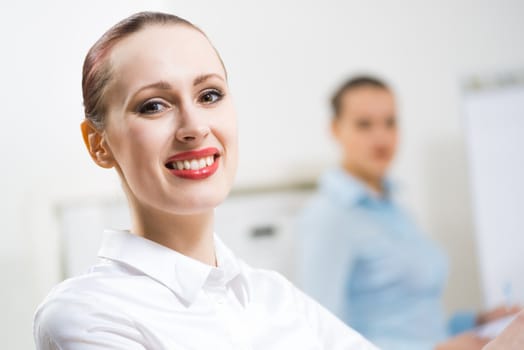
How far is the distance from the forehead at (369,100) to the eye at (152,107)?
167cm

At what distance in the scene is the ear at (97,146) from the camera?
67 centimetres

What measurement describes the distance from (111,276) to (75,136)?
1.34 feet

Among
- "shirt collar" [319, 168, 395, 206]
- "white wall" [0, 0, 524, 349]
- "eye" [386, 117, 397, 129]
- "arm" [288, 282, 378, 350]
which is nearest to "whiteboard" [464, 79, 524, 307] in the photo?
"white wall" [0, 0, 524, 349]

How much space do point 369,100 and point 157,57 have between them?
1.68 metres

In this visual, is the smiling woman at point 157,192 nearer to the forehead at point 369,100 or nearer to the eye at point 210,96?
the eye at point 210,96

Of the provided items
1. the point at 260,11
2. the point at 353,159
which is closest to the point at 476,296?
the point at 353,159

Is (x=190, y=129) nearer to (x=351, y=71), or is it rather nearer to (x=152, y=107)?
(x=152, y=107)

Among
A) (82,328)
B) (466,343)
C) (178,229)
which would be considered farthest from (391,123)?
(82,328)

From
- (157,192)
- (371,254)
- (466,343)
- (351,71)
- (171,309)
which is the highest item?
(351,71)

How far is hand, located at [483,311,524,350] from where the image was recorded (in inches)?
26.0

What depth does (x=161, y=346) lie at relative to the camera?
62 centimetres

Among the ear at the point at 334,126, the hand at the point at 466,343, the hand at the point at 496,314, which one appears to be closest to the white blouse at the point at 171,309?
the hand at the point at 466,343

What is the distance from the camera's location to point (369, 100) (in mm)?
2234

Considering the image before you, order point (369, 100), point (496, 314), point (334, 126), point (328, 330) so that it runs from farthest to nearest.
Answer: point (334, 126), point (369, 100), point (496, 314), point (328, 330)
